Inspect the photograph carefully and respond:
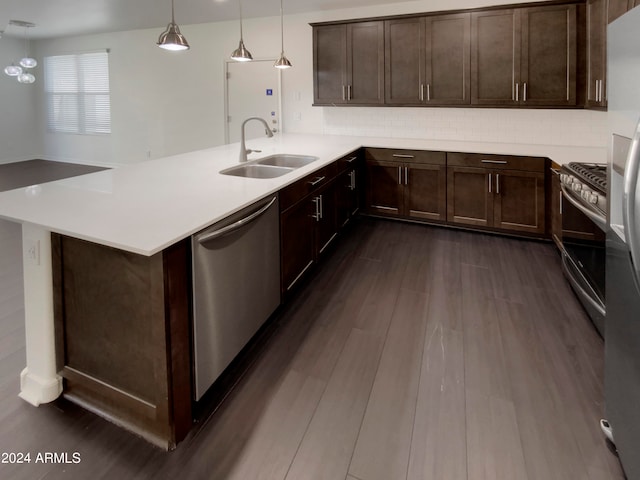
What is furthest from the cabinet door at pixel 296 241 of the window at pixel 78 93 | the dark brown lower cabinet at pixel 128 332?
the window at pixel 78 93

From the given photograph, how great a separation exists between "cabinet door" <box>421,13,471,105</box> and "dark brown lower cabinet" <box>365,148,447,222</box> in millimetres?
711

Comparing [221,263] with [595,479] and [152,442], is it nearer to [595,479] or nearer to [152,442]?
[152,442]

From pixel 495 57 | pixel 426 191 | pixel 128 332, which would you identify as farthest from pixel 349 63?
pixel 128 332

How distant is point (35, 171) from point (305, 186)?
7.20 meters

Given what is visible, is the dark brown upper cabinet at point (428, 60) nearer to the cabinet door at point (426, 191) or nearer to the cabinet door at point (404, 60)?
the cabinet door at point (404, 60)

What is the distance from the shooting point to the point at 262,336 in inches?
93.5

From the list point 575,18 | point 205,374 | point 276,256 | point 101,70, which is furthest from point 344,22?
point 101,70

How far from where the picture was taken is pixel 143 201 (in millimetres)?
1949

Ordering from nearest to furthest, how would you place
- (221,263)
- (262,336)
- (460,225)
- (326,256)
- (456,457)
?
(456,457), (221,263), (262,336), (326,256), (460,225)

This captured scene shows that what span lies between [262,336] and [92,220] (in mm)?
1147

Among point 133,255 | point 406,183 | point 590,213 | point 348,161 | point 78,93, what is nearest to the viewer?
point 133,255

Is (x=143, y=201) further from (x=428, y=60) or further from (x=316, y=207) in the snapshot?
(x=428, y=60)

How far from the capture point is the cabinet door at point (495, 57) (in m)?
3.98

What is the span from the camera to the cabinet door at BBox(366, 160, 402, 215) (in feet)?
14.6
